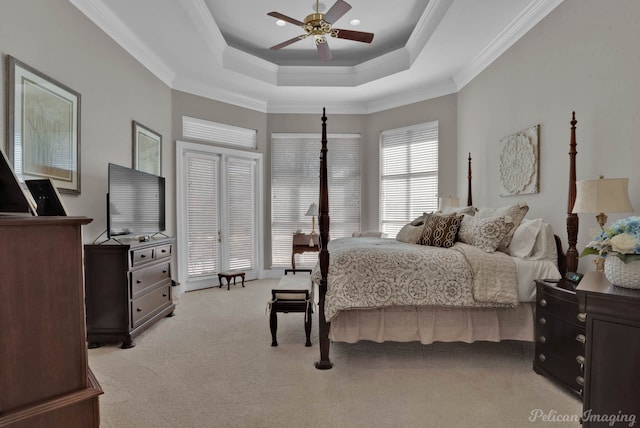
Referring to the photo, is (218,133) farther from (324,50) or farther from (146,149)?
(324,50)

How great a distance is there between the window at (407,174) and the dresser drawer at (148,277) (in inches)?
137

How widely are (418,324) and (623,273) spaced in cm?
146

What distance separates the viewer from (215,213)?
546 cm

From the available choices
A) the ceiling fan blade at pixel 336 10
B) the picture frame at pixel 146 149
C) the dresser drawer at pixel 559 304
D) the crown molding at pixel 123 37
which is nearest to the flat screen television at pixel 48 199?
the crown molding at pixel 123 37

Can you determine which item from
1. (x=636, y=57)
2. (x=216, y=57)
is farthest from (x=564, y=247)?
(x=216, y=57)

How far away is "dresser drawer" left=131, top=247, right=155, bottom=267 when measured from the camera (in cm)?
309

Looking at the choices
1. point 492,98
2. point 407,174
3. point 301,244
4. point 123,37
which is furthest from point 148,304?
point 492,98

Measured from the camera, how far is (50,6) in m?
2.65

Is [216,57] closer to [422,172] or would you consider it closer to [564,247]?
[422,172]

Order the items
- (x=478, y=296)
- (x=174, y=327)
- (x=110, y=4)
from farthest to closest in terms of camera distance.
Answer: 1. (x=174, y=327)
2. (x=110, y=4)
3. (x=478, y=296)

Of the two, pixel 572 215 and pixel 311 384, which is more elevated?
pixel 572 215

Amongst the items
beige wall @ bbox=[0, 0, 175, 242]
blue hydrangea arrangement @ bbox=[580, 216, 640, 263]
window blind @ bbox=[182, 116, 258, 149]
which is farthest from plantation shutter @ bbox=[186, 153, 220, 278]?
blue hydrangea arrangement @ bbox=[580, 216, 640, 263]

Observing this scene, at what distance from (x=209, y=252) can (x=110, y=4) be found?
11.1 feet

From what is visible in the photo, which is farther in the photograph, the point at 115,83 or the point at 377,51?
the point at 377,51
